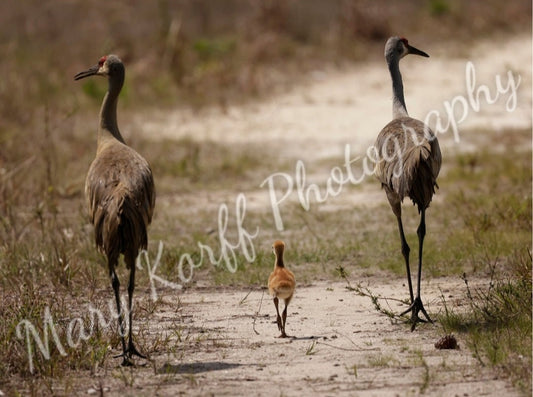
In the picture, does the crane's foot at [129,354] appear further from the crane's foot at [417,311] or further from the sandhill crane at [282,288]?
the crane's foot at [417,311]

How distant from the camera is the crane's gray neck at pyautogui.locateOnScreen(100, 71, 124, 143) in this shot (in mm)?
7609

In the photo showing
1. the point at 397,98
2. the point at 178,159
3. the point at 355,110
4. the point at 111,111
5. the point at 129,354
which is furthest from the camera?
the point at 355,110

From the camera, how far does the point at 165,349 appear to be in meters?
6.64

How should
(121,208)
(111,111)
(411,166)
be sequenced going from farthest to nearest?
1. (111,111)
2. (411,166)
3. (121,208)

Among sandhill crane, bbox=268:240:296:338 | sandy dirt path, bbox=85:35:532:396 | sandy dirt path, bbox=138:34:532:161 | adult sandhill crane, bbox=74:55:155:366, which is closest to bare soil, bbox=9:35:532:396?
sandy dirt path, bbox=85:35:532:396

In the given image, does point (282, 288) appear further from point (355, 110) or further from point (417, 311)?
point (355, 110)

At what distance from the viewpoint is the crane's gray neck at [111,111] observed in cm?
761

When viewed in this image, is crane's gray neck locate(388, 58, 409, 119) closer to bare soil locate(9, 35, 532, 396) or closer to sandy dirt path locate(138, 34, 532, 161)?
bare soil locate(9, 35, 532, 396)

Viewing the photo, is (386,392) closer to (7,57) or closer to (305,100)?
(305,100)

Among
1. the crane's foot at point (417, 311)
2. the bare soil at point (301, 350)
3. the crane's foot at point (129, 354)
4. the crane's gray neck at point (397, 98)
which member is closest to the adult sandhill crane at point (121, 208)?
the crane's foot at point (129, 354)

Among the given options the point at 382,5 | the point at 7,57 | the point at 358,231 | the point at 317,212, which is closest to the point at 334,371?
the point at 358,231

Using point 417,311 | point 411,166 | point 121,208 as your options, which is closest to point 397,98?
point 411,166

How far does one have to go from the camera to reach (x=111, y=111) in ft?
25.3

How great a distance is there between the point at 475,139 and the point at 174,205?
14.9 feet
